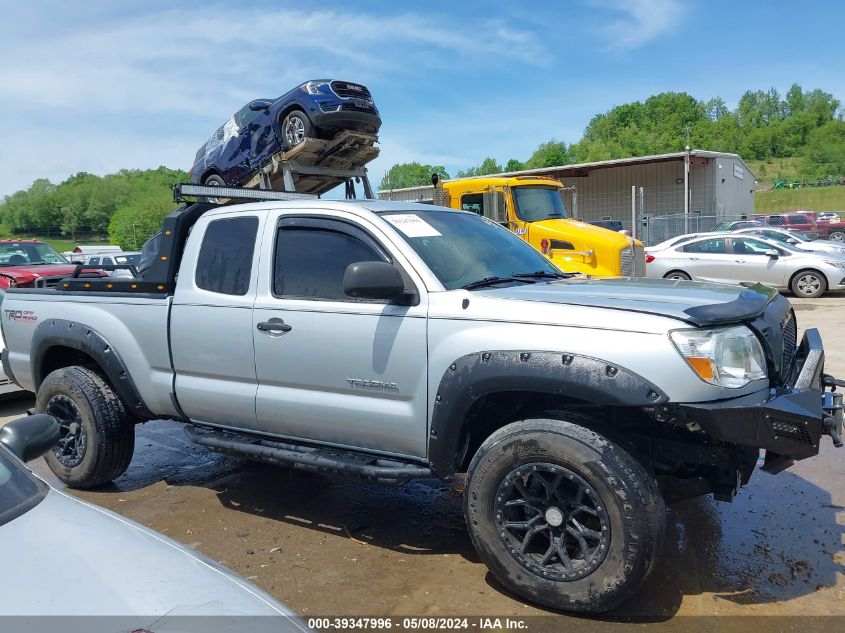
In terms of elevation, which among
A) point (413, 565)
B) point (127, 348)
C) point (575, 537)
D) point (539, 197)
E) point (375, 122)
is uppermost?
point (375, 122)

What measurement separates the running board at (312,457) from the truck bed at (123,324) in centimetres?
42

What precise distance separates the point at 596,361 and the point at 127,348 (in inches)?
129

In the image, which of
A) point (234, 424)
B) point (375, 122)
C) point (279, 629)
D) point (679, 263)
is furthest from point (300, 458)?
point (679, 263)

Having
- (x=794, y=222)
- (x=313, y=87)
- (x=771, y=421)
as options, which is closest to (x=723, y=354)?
(x=771, y=421)

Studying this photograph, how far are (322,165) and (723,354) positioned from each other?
6.69 meters

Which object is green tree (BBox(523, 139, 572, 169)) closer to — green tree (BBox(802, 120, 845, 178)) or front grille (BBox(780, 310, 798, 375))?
green tree (BBox(802, 120, 845, 178))

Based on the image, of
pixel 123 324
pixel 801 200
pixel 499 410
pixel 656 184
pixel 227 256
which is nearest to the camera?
pixel 499 410

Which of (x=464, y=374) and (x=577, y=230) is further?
(x=577, y=230)

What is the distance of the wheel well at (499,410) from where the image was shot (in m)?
3.50

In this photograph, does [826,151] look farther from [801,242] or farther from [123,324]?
[123,324]

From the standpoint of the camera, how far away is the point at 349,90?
8.48 metres

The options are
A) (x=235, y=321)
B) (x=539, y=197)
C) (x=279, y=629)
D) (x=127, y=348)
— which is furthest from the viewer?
(x=539, y=197)

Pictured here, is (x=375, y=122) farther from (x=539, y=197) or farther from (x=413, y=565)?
(x=413, y=565)

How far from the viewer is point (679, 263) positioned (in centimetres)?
1609
